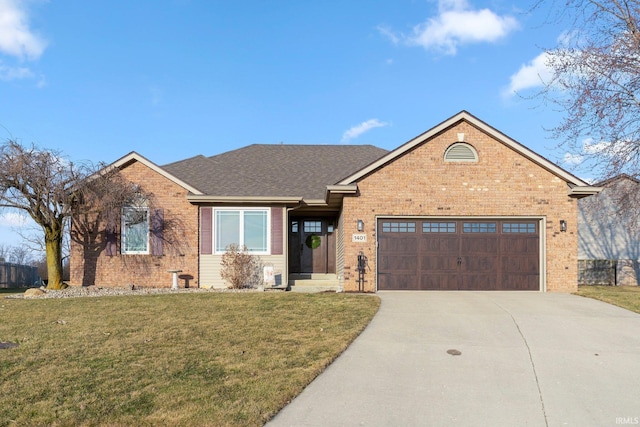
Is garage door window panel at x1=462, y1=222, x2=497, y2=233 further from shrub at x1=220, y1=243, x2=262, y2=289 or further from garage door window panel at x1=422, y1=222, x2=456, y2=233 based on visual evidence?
shrub at x1=220, y1=243, x2=262, y2=289

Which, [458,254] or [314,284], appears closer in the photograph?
[458,254]

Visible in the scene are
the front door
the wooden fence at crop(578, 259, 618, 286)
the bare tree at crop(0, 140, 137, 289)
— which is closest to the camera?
the bare tree at crop(0, 140, 137, 289)

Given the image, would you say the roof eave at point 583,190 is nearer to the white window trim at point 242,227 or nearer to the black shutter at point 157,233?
the white window trim at point 242,227

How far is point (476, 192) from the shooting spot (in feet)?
43.2

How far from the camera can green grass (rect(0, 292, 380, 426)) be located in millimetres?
4461

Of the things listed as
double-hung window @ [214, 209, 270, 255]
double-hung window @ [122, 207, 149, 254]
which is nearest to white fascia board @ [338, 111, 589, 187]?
double-hung window @ [214, 209, 270, 255]

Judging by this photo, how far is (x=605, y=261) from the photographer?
1997cm

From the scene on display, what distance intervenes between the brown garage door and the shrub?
13.2 ft

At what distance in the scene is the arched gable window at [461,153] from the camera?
1324cm

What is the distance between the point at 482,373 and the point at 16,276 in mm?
24764

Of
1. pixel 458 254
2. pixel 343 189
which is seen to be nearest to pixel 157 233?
pixel 343 189

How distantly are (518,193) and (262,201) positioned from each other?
25.4 feet

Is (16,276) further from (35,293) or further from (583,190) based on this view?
(583,190)

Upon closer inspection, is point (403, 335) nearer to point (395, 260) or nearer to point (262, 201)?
point (395, 260)
